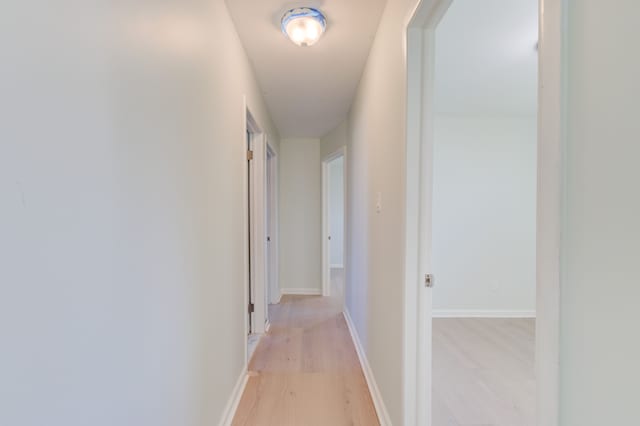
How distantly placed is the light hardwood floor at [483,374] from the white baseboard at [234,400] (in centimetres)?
124

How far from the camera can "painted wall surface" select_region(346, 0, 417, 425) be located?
5.04 feet

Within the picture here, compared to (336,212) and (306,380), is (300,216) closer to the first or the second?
(336,212)

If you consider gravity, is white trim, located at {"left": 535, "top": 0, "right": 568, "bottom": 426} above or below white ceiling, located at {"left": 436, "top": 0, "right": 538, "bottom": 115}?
below

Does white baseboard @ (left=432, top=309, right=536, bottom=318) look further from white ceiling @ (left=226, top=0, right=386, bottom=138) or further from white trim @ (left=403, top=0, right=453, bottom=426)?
white ceiling @ (left=226, top=0, right=386, bottom=138)

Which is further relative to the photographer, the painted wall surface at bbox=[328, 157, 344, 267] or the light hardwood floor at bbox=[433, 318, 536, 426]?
the painted wall surface at bbox=[328, 157, 344, 267]

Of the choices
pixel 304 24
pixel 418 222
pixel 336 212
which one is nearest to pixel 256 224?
pixel 304 24

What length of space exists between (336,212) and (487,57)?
492cm

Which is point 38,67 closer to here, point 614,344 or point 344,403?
point 614,344

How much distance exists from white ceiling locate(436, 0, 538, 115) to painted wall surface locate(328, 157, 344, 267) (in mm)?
3511

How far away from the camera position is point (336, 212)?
7.04 meters

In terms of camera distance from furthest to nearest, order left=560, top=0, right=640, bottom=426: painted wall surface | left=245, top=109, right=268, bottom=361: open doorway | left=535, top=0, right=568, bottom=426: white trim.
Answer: left=245, top=109, right=268, bottom=361: open doorway → left=535, top=0, right=568, bottom=426: white trim → left=560, top=0, right=640, bottom=426: painted wall surface

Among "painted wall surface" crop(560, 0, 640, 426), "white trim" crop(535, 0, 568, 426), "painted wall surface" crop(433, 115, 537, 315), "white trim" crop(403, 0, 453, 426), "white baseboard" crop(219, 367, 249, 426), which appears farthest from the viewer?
"painted wall surface" crop(433, 115, 537, 315)

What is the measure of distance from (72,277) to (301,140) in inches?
169

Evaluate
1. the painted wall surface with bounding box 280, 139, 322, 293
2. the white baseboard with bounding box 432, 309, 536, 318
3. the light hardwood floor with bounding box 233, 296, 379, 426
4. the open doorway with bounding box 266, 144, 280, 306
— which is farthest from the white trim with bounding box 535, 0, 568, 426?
the painted wall surface with bounding box 280, 139, 322, 293
